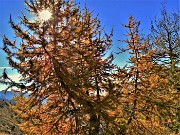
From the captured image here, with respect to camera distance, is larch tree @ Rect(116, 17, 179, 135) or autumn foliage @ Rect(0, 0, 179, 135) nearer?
autumn foliage @ Rect(0, 0, 179, 135)

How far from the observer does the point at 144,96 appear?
44.2ft

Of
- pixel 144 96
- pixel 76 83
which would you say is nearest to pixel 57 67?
pixel 76 83

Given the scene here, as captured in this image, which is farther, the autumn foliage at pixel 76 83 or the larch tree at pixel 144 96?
the larch tree at pixel 144 96

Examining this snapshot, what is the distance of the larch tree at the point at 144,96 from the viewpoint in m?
13.0

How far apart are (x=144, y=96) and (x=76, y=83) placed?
496 centimetres

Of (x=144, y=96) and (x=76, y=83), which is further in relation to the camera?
(x=144, y=96)

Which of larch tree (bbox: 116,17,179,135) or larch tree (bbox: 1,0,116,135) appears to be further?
larch tree (bbox: 116,17,179,135)

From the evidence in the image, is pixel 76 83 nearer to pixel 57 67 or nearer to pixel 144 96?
pixel 57 67

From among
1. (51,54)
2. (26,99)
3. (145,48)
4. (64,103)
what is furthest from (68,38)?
(145,48)

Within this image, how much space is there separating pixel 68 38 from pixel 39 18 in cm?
160

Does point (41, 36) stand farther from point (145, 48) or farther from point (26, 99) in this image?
point (145, 48)

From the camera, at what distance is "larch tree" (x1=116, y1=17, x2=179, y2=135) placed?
13.0 m

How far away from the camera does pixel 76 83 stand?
10.0 metres

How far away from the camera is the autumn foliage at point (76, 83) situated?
410 inches
